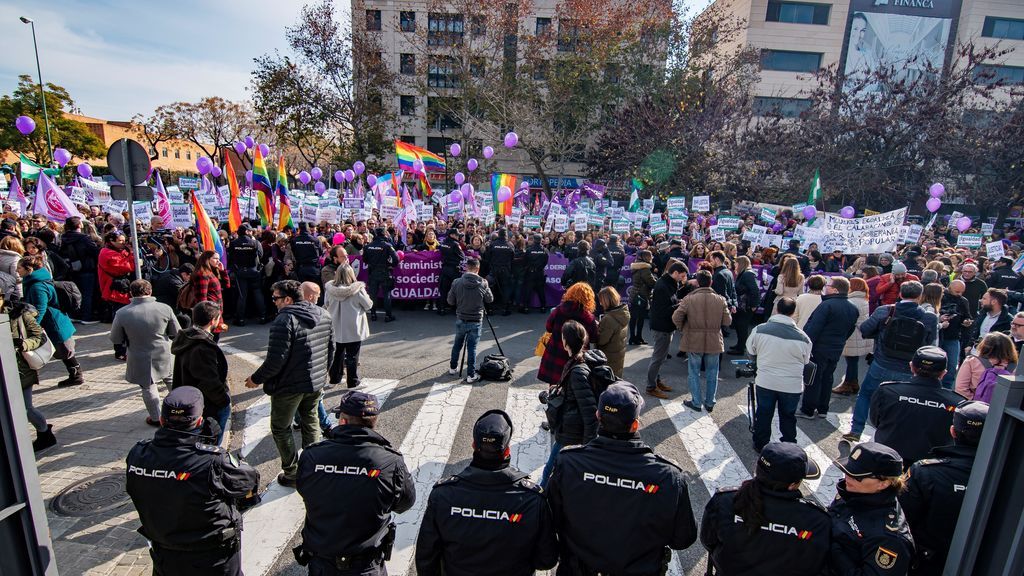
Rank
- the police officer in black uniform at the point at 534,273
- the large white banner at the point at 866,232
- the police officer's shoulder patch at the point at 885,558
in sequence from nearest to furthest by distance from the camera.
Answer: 1. the police officer's shoulder patch at the point at 885,558
2. the large white banner at the point at 866,232
3. the police officer in black uniform at the point at 534,273

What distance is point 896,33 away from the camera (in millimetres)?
42594

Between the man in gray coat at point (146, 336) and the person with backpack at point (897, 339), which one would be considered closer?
the man in gray coat at point (146, 336)

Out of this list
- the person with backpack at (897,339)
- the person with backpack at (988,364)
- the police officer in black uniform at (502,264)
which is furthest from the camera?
the police officer in black uniform at (502,264)

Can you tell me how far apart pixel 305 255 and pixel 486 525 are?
9.24m

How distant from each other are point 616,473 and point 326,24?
1416 inches

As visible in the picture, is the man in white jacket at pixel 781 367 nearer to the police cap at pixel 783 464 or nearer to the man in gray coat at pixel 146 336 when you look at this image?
the police cap at pixel 783 464

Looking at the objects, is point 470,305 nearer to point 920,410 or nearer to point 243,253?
point 920,410

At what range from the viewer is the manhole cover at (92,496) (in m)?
4.50

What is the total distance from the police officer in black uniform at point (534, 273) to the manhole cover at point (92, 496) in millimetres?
8359

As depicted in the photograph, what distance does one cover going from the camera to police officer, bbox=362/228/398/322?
1091 centimetres

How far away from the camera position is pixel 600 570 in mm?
2785

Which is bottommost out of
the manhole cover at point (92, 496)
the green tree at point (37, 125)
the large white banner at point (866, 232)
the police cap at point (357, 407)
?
the manhole cover at point (92, 496)

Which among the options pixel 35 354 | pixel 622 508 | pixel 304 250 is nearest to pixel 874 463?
pixel 622 508

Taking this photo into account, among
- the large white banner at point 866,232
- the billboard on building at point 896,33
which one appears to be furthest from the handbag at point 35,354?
the billboard on building at point 896,33
